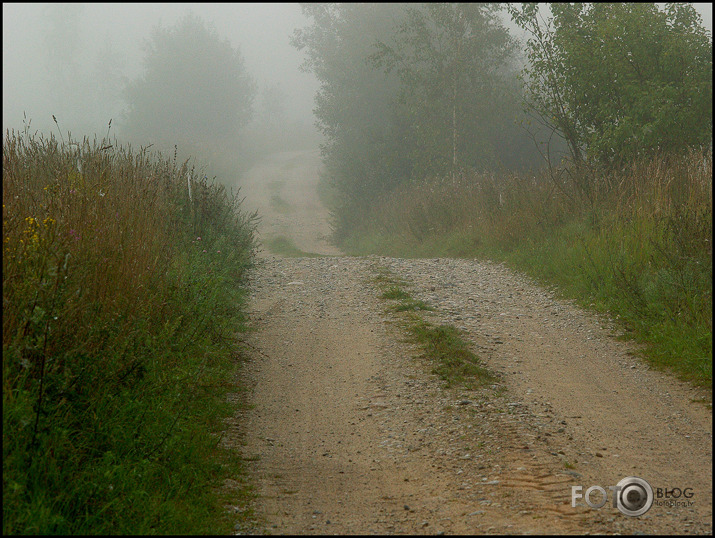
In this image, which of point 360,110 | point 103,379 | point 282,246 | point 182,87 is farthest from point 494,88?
point 182,87

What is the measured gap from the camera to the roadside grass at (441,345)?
5.80m

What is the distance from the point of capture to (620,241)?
941 cm

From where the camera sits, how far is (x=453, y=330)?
291 inches

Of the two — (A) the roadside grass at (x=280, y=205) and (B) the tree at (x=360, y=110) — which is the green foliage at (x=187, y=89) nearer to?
(A) the roadside grass at (x=280, y=205)

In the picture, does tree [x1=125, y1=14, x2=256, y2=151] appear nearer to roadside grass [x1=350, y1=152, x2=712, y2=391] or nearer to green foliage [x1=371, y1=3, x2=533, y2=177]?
green foliage [x1=371, y1=3, x2=533, y2=177]

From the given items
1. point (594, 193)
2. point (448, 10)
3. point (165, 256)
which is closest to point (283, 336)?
point (165, 256)

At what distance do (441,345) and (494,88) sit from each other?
63.3 feet

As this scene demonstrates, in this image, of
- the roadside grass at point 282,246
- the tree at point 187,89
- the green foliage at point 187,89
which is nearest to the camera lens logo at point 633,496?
the roadside grass at point 282,246

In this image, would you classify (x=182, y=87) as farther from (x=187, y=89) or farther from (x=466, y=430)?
(x=466, y=430)

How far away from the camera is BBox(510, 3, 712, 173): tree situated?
10.6 metres

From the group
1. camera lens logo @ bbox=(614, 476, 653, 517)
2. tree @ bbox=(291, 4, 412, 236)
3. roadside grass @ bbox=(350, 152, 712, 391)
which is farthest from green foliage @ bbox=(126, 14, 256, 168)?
camera lens logo @ bbox=(614, 476, 653, 517)

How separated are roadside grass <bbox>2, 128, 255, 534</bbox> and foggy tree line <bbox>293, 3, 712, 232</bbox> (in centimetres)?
838

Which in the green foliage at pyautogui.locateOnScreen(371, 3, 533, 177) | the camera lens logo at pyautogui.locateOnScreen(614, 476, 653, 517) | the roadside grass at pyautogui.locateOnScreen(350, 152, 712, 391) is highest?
the green foliage at pyautogui.locateOnScreen(371, 3, 533, 177)

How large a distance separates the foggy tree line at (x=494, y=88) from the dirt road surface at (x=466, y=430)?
16.6ft
